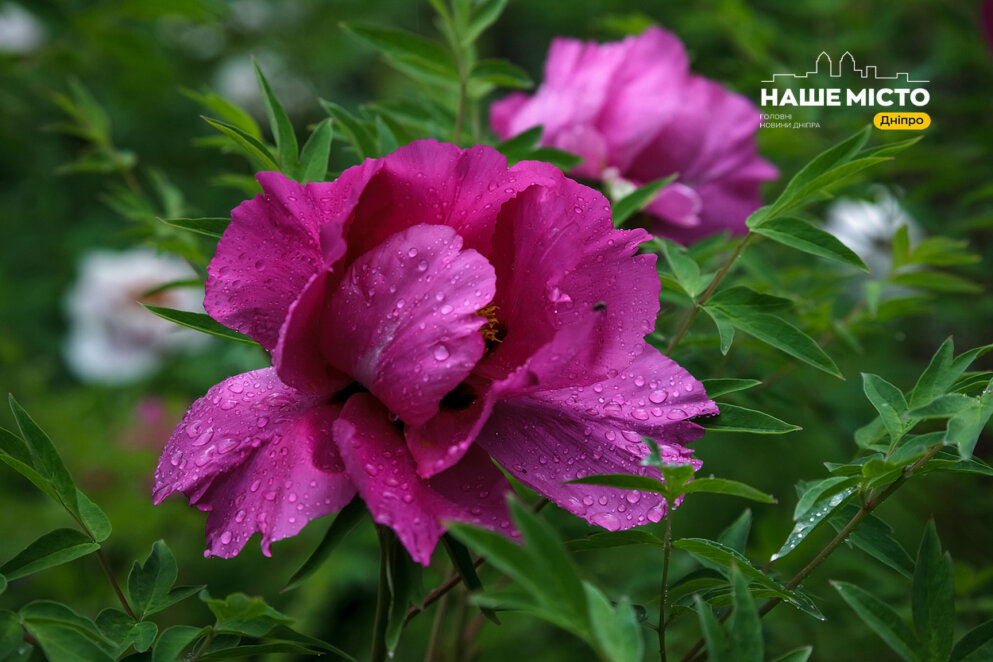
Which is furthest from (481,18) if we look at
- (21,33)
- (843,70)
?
(21,33)

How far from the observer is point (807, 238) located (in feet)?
1.85

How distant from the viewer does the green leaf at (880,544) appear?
1.60 ft

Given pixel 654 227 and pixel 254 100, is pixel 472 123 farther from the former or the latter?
pixel 254 100

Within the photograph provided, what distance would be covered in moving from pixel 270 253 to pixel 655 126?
1.38ft

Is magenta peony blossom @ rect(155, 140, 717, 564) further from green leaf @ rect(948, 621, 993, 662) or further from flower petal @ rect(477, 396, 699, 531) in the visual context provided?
green leaf @ rect(948, 621, 993, 662)

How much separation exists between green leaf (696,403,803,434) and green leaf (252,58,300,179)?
1.01 feet

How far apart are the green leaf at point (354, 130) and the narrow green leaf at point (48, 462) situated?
27cm

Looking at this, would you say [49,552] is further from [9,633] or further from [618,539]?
[618,539]

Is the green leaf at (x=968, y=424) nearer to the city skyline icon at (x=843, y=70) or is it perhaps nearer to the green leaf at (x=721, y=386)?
the green leaf at (x=721, y=386)

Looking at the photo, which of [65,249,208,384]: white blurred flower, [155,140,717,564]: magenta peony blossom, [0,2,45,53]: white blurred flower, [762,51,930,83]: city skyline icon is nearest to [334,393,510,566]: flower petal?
[155,140,717,564]: magenta peony blossom

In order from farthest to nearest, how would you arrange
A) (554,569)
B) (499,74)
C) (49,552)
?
1. (499,74)
2. (49,552)
3. (554,569)

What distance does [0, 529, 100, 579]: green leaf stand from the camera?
1.46 feet

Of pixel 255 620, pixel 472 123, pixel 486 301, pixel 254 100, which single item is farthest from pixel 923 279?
pixel 254 100

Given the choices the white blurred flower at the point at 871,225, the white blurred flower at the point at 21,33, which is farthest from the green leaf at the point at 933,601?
the white blurred flower at the point at 21,33
